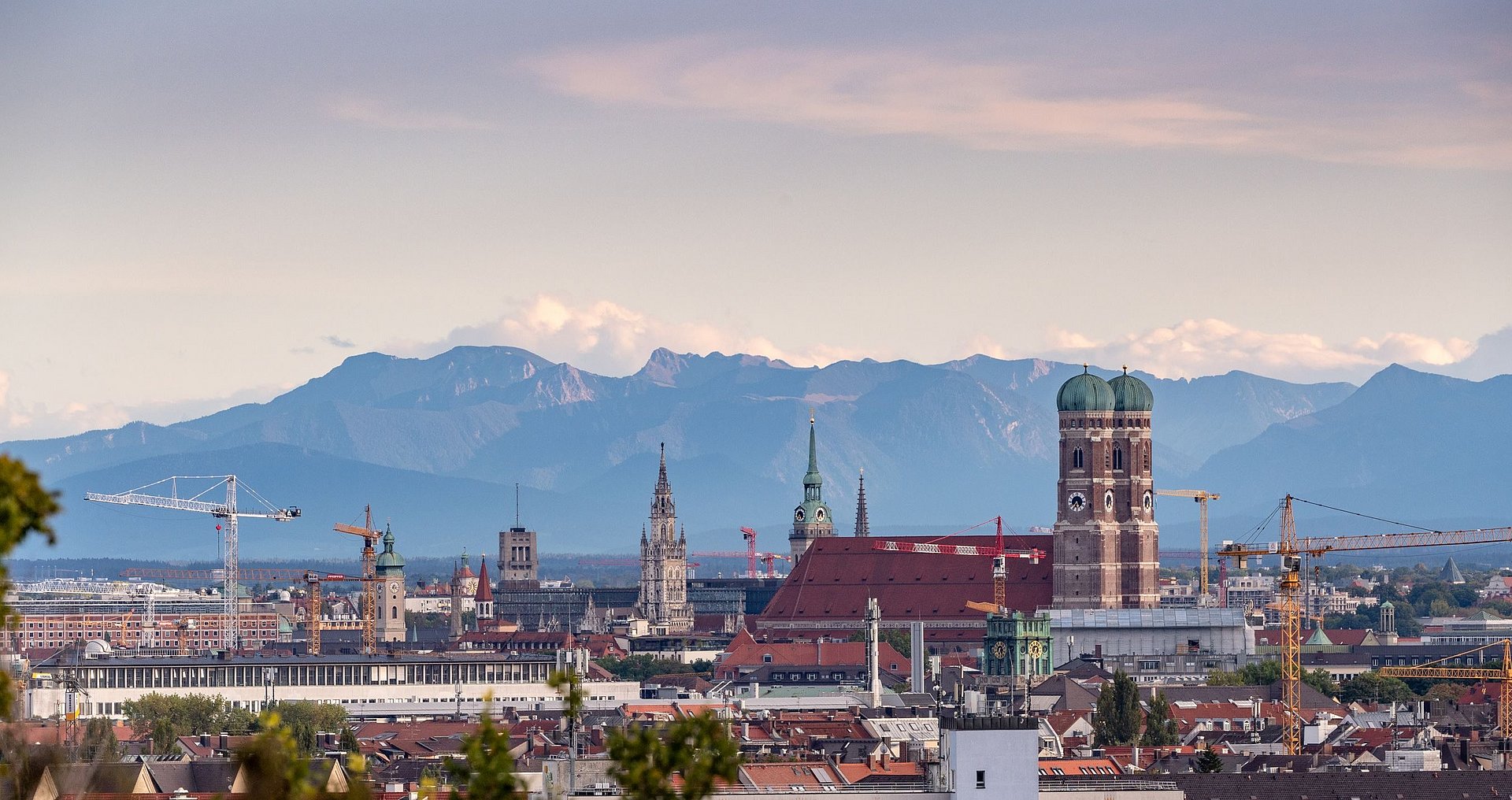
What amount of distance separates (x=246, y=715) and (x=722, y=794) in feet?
260

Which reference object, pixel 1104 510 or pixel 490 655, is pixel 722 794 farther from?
pixel 1104 510

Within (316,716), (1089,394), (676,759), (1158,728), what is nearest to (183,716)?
(316,716)

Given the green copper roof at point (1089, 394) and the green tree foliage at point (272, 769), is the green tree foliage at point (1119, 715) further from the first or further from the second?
the green tree foliage at point (272, 769)

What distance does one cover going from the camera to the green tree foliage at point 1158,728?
113062 mm

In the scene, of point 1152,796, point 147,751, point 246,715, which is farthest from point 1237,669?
point 1152,796

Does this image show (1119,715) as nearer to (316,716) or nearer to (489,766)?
(316,716)

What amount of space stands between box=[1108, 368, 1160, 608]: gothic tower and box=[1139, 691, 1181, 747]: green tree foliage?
71.1 metres

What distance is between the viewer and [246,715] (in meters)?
132

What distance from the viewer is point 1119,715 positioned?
11819 cm

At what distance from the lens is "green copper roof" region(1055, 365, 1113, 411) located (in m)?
193

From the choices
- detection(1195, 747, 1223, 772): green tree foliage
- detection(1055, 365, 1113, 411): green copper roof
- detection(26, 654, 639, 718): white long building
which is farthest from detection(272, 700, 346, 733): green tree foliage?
detection(1055, 365, 1113, 411): green copper roof

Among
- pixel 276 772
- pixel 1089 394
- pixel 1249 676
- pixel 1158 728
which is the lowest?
pixel 1158 728

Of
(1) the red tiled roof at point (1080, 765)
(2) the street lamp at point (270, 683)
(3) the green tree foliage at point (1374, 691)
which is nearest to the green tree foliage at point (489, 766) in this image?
(1) the red tiled roof at point (1080, 765)

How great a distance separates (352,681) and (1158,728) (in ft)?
219
